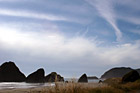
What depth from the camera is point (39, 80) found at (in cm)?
5269

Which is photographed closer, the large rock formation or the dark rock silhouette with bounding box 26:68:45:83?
the dark rock silhouette with bounding box 26:68:45:83

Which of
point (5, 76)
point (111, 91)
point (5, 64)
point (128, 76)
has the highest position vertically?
point (5, 64)

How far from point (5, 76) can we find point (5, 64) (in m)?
4.74

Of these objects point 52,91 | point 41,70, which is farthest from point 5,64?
point 52,91

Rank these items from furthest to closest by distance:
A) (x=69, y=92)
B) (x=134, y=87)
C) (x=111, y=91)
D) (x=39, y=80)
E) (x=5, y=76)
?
(x=5, y=76)
(x=39, y=80)
(x=134, y=87)
(x=111, y=91)
(x=69, y=92)

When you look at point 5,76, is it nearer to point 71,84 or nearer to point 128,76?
point 128,76

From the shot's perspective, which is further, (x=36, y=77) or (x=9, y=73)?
(x=9, y=73)

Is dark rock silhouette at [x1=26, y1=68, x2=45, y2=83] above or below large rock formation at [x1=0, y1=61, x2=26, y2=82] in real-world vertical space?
below

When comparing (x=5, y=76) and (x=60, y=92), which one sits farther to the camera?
(x=5, y=76)

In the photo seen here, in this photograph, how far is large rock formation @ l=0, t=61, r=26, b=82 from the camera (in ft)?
218

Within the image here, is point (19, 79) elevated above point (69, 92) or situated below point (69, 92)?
above

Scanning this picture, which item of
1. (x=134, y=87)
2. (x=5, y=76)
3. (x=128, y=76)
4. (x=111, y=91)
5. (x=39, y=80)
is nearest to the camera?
(x=111, y=91)

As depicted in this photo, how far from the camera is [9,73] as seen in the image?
67312 mm

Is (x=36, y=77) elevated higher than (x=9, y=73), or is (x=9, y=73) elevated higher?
(x=9, y=73)
